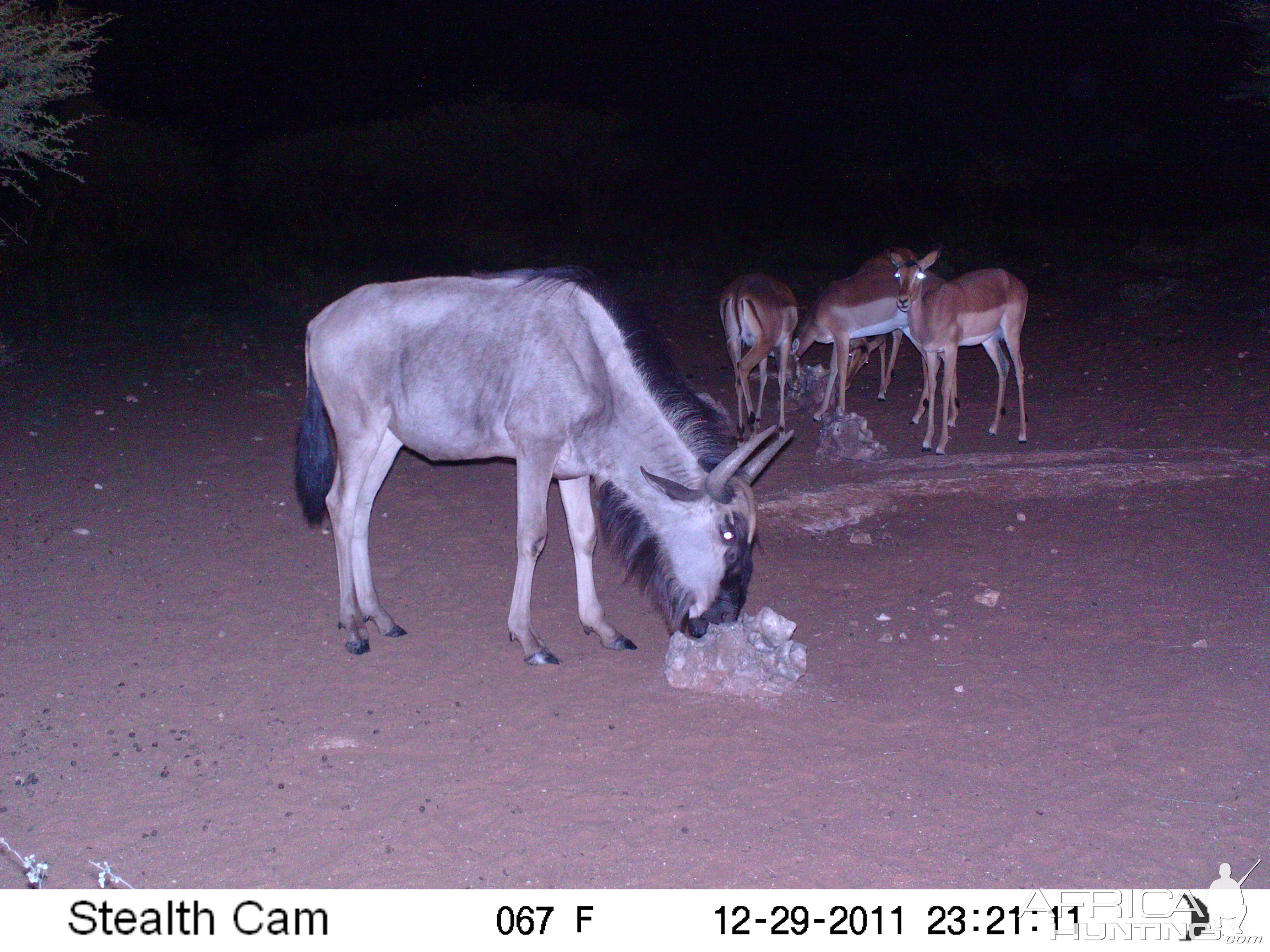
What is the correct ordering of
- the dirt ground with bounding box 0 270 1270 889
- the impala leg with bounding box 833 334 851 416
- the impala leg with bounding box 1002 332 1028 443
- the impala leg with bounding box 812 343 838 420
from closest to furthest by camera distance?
the dirt ground with bounding box 0 270 1270 889 → the impala leg with bounding box 1002 332 1028 443 → the impala leg with bounding box 833 334 851 416 → the impala leg with bounding box 812 343 838 420

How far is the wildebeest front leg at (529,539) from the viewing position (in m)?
5.52

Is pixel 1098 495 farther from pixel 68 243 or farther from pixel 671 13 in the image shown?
pixel 671 13

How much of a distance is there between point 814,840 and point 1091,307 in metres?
13.9

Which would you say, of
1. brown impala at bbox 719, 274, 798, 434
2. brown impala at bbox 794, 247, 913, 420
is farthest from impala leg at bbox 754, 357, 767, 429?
brown impala at bbox 794, 247, 913, 420

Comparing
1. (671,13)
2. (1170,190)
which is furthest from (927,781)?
(671,13)

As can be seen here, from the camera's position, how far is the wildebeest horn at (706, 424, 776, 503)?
500 cm

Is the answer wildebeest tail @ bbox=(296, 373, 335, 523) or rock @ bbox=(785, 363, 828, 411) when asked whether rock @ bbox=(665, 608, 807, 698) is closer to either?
wildebeest tail @ bbox=(296, 373, 335, 523)

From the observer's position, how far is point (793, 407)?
38.6ft

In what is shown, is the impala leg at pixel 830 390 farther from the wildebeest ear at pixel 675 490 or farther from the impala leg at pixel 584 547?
the wildebeest ear at pixel 675 490

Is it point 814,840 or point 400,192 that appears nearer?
point 814,840

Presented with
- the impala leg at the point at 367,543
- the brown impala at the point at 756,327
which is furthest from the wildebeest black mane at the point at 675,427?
the brown impala at the point at 756,327

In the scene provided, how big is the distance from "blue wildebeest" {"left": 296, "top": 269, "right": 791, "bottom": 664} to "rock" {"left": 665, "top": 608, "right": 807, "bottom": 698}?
0.13 m

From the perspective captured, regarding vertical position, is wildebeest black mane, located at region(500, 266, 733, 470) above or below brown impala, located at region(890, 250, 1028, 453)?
above

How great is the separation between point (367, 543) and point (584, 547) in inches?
50.9
